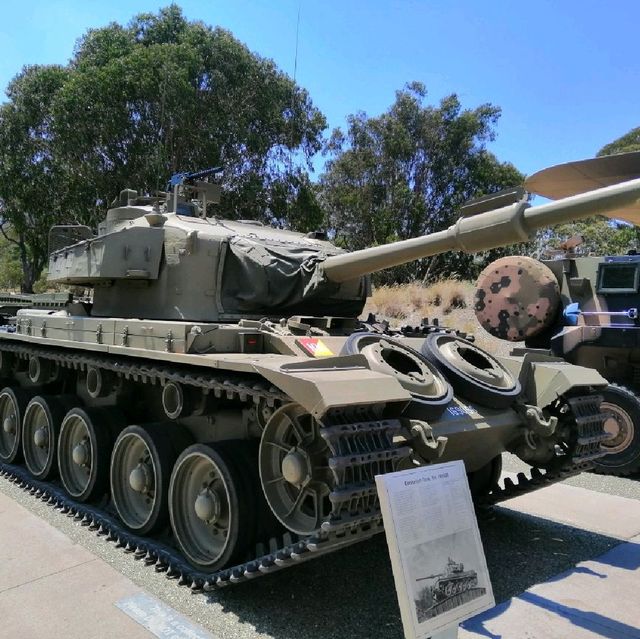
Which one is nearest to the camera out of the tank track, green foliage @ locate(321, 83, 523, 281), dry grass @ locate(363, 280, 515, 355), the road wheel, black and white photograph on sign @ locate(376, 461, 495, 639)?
black and white photograph on sign @ locate(376, 461, 495, 639)

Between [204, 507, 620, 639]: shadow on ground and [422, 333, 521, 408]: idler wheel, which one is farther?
[422, 333, 521, 408]: idler wheel

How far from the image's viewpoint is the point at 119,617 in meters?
3.98

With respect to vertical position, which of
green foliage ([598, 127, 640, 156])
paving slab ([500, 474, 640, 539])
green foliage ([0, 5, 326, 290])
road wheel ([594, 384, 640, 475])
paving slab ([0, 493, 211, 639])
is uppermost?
green foliage ([598, 127, 640, 156])

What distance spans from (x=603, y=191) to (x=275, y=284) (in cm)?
288

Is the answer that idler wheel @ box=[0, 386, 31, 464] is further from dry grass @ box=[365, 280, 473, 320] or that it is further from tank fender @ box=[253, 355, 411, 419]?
dry grass @ box=[365, 280, 473, 320]

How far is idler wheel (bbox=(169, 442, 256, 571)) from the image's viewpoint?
14.4ft

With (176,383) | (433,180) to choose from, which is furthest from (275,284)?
(433,180)

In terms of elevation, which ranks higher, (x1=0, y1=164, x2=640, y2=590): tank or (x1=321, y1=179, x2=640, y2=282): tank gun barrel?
(x1=321, y1=179, x2=640, y2=282): tank gun barrel

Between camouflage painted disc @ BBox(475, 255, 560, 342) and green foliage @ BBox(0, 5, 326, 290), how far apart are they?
13.3m

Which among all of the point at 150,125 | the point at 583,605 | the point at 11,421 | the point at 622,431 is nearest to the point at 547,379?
the point at 583,605

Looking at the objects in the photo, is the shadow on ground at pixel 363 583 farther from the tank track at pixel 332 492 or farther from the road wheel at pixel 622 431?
the road wheel at pixel 622 431

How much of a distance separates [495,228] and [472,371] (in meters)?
1.11

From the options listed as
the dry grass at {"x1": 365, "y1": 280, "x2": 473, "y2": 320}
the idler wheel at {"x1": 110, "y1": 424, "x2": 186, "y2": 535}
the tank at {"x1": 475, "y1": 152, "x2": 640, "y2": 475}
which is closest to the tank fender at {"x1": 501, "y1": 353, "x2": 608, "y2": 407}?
the tank at {"x1": 475, "y1": 152, "x2": 640, "y2": 475}

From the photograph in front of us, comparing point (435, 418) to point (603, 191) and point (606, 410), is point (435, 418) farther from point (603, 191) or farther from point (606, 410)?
point (606, 410)
